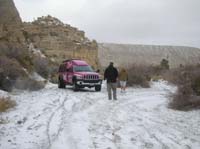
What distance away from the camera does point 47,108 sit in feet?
57.9

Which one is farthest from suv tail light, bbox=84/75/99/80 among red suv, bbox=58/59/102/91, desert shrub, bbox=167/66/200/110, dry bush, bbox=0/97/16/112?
dry bush, bbox=0/97/16/112

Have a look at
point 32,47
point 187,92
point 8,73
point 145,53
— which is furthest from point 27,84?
point 145,53

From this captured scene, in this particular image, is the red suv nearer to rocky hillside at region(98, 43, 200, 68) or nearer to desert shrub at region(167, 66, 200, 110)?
desert shrub at region(167, 66, 200, 110)

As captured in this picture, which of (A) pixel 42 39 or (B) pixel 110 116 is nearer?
(B) pixel 110 116

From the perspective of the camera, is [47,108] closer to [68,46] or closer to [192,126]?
[192,126]

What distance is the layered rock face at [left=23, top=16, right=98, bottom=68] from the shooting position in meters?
65.6

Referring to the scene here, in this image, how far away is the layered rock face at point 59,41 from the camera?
6556 centimetres

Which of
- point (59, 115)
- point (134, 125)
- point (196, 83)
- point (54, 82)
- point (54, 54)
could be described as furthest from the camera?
point (54, 54)

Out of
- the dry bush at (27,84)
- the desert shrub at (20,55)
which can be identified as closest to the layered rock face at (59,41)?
the desert shrub at (20,55)

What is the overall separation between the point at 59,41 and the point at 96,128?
183 ft

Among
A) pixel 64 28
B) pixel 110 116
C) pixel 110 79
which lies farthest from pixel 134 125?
pixel 64 28

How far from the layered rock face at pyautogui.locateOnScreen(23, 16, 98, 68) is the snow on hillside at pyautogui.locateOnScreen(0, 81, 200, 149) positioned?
151 ft

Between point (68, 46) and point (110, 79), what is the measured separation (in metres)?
45.0

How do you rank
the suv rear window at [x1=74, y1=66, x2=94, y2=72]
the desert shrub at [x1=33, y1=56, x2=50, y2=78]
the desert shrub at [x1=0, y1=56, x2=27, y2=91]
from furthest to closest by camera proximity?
1. the desert shrub at [x1=33, y1=56, x2=50, y2=78]
2. the suv rear window at [x1=74, y1=66, x2=94, y2=72]
3. the desert shrub at [x1=0, y1=56, x2=27, y2=91]
